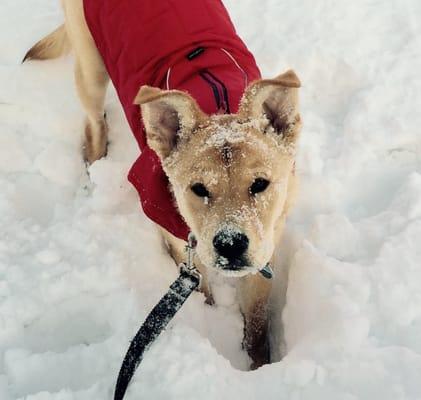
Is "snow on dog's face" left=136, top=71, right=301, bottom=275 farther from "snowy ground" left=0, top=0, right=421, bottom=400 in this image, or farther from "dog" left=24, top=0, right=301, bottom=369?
"snowy ground" left=0, top=0, right=421, bottom=400

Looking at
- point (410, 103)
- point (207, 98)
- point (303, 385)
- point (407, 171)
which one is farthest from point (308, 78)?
point (303, 385)

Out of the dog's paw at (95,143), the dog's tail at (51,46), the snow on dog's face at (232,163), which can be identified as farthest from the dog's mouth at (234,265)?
the dog's tail at (51,46)

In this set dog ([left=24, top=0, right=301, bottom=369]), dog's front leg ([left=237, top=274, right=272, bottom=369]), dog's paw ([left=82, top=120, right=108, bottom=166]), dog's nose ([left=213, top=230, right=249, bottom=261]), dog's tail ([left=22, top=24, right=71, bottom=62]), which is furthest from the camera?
dog's tail ([left=22, top=24, right=71, bottom=62])

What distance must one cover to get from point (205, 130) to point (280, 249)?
38.2 inches

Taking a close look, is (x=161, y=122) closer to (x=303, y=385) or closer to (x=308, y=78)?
(x=303, y=385)

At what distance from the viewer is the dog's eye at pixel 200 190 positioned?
2422 mm

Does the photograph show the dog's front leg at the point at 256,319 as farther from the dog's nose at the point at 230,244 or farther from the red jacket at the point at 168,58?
the dog's nose at the point at 230,244

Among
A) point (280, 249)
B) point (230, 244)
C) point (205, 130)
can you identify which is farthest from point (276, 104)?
point (280, 249)

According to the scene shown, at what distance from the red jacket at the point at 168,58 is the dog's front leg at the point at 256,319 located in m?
0.47

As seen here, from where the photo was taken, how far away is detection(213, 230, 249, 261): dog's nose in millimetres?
2225

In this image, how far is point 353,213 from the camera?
315 centimetres

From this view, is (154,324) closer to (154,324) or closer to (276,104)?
→ (154,324)

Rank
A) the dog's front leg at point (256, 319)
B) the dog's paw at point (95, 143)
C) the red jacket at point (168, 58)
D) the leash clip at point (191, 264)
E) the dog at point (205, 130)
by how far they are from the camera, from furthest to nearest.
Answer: the dog's paw at point (95, 143)
the dog's front leg at point (256, 319)
the red jacket at point (168, 58)
the leash clip at point (191, 264)
the dog at point (205, 130)

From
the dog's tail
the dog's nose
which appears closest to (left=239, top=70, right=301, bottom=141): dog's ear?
the dog's nose
